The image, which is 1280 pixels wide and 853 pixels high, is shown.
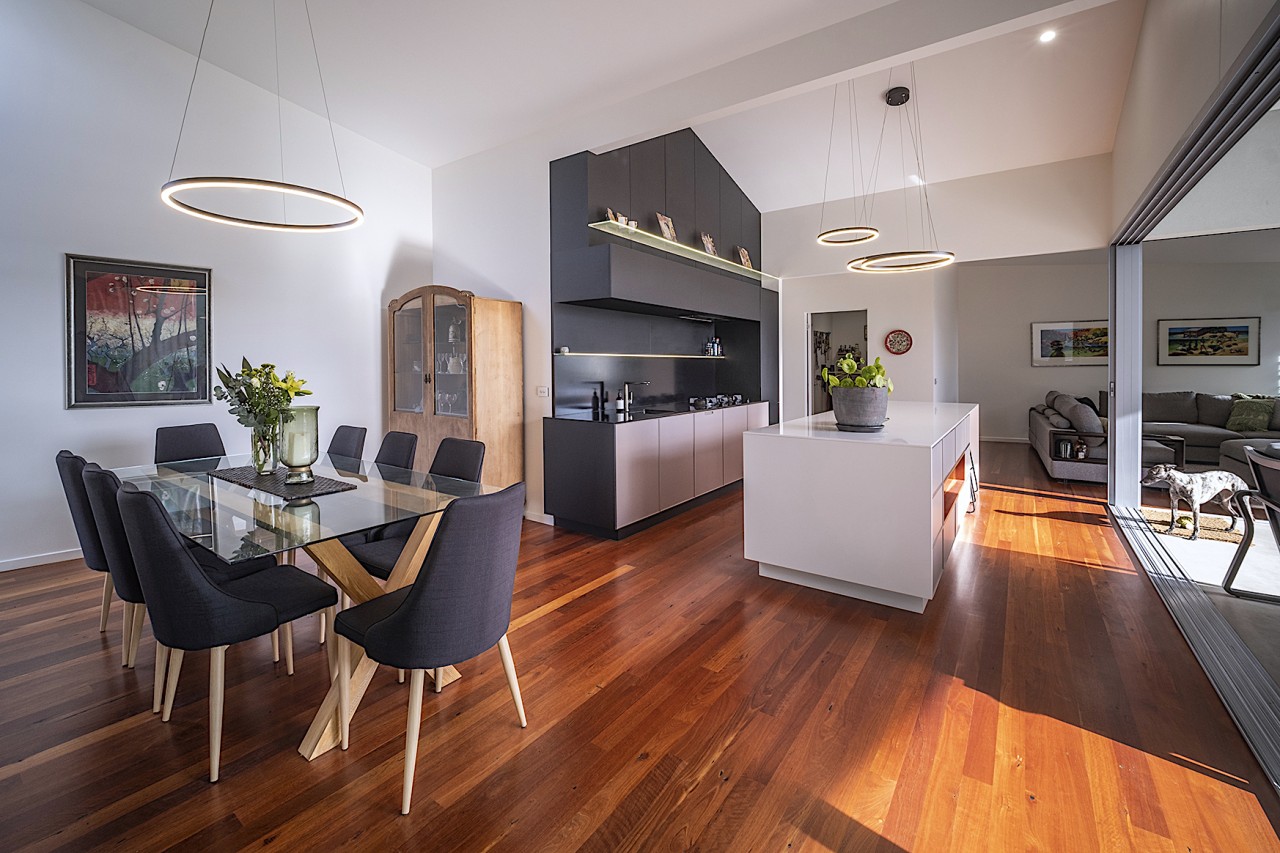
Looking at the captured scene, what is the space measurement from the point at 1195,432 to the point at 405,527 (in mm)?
7527

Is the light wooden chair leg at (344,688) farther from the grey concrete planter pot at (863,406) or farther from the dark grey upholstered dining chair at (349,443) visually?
the grey concrete planter pot at (863,406)

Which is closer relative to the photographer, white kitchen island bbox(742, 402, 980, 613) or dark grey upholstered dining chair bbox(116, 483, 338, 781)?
dark grey upholstered dining chair bbox(116, 483, 338, 781)

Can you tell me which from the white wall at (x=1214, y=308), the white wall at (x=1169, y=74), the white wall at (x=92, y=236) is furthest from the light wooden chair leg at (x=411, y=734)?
the white wall at (x=1214, y=308)

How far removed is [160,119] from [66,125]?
1.64ft

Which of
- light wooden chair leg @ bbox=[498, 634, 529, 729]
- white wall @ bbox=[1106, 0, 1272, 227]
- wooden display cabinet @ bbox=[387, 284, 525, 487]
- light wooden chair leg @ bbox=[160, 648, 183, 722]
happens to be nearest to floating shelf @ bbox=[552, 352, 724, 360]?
wooden display cabinet @ bbox=[387, 284, 525, 487]

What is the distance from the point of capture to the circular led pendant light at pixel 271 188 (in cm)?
256

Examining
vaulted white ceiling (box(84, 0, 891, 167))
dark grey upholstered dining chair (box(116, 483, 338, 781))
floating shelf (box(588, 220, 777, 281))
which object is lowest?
dark grey upholstered dining chair (box(116, 483, 338, 781))

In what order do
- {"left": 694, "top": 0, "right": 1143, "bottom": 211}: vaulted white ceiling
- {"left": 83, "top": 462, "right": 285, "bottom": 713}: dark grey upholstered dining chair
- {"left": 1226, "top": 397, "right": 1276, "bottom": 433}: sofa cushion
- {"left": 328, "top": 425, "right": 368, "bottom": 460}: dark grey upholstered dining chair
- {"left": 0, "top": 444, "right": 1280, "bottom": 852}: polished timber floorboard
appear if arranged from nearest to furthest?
{"left": 0, "top": 444, "right": 1280, "bottom": 852}: polished timber floorboard
{"left": 83, "top": 462, "right": 285, "bottom": 713}: dark grey upholstered dining chair
{"left": 328, "top": 425, "right": 368, "bottom": 460}: dark grey upholstered dining chair
{"left": 694, "top": 0, "right": 1143, "bottom": 211}: vaulted white ceiling
{"left": 1226, "top": 397, "right": 1276, "bottom": 433}: sofa cushion

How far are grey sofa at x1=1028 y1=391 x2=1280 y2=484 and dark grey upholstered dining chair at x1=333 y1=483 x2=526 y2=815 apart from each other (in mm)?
6162

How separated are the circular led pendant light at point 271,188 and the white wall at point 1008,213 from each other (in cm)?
477

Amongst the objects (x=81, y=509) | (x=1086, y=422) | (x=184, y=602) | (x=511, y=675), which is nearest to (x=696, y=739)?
(x=511, y=675)

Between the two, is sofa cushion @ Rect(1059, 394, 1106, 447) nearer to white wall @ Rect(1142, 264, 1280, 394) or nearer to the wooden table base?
white wall @ Rect(1142, 264, 1280, 394)

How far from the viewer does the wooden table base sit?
6.03ft

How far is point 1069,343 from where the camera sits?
8508mm
